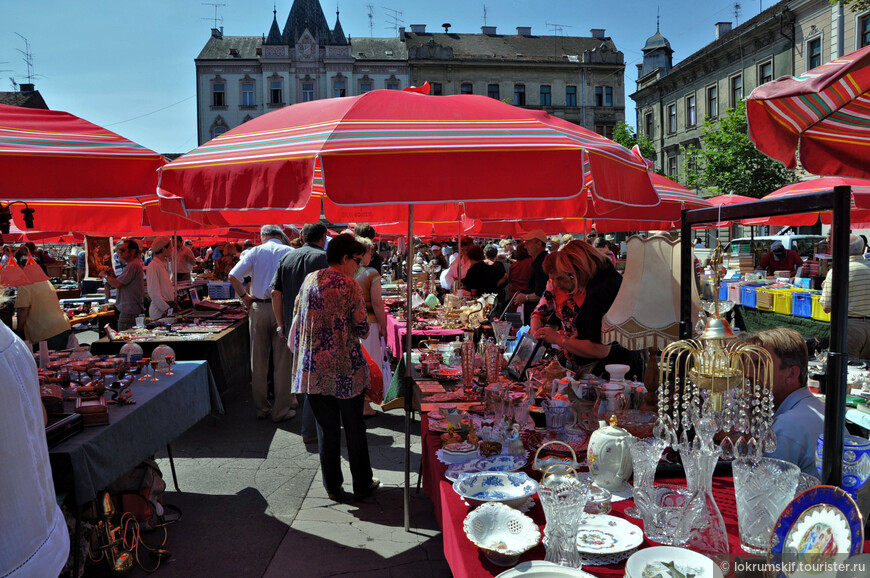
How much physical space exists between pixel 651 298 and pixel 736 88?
33036mm

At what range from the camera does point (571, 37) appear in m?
51.6

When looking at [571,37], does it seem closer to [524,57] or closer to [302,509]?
[524,57]

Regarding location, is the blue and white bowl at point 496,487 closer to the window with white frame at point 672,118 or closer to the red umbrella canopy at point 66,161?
the red umbrella canopy at point 66,161

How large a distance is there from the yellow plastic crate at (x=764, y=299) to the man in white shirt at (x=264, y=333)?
8.58 meters

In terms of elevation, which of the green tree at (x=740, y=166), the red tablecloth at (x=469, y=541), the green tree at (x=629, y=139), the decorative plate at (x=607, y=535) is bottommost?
the red tablecloth at (x=469, y=541)

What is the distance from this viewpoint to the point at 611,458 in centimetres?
230

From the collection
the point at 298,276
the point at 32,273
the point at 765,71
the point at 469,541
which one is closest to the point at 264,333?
the point at 298,276

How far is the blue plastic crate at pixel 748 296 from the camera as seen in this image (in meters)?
11.4

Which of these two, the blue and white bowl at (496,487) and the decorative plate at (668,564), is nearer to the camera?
the decorative plate at (668,564)

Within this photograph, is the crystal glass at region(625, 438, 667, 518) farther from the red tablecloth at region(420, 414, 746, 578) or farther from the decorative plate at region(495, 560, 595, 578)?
the decorative plate at region(495, 560, 595, 578)

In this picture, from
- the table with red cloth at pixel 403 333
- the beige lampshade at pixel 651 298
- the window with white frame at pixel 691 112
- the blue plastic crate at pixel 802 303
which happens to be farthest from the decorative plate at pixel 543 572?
the window with white frame at pixel 691 112

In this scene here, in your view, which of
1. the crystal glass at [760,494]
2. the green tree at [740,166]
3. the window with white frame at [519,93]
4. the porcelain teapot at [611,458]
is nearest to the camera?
the crystal glass at [760,494]

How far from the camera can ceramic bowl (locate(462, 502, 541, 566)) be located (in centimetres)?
183

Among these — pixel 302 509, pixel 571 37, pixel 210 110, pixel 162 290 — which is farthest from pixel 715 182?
pixel 210 110
